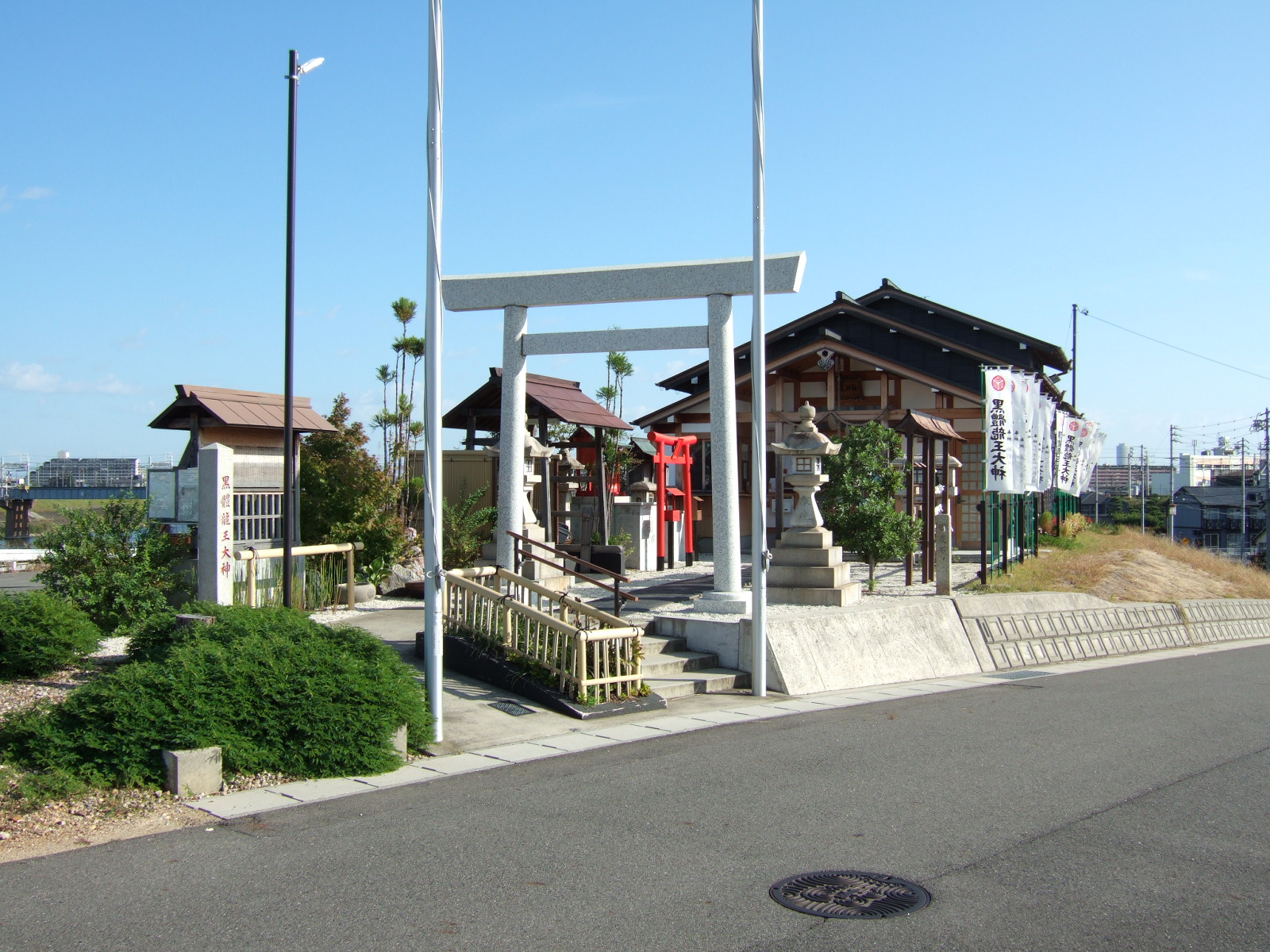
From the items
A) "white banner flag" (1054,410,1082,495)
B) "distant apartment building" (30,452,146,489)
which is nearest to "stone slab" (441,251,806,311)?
"white banner flag" (1054,410,1082,495)

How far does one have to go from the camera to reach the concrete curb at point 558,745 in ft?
22.8

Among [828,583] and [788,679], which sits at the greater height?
[828,583]

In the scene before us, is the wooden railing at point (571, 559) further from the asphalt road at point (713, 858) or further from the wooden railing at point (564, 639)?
the asphalt road at point (713, 858)

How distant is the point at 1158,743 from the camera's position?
30.2 ft

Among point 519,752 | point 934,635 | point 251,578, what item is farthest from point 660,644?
point 251,578

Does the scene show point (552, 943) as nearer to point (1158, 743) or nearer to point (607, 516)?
point (1158, 743)

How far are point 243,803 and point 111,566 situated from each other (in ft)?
18.8

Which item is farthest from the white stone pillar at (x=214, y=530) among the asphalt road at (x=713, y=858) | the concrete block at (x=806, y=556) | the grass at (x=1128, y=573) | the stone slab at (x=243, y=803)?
the grass at (x=1128, y=573)

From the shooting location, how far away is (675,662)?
1188 cm

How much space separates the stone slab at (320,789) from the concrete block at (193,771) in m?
0.39

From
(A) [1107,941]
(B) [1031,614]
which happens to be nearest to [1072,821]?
(A) [1107,941]

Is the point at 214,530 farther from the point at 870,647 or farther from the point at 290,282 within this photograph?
the point at 870,647

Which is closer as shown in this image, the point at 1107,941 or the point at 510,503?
the point at 1107,941

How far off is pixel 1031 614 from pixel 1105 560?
25.6ft
